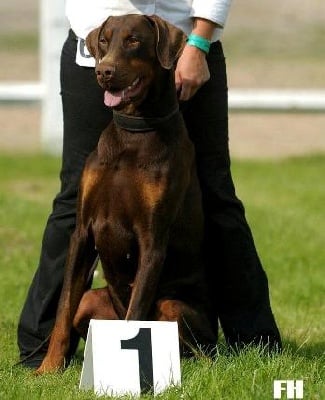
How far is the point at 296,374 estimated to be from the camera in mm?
5066

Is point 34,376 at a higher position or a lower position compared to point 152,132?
lower

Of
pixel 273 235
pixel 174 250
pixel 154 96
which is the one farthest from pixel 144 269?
pixel 273 235

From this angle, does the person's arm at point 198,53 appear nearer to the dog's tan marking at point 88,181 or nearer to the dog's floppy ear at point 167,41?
the dog's floppy ear at point 167,41

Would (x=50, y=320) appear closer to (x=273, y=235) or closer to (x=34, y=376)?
(x=34, y=376)

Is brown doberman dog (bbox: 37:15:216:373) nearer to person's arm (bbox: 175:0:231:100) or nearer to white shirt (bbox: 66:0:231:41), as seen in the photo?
person's arm (bbox: 175:0:231:100)

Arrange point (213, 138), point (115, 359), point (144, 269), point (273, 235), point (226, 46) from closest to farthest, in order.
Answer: point (115, 359) < point (144, 269) < point (213, 138) < point (273, 235) < point (226, 46)

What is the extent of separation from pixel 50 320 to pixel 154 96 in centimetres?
119

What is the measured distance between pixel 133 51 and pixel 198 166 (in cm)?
75

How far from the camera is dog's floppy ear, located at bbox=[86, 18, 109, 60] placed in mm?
5241

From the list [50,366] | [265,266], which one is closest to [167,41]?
[50,366]

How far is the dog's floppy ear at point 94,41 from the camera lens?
206 inches

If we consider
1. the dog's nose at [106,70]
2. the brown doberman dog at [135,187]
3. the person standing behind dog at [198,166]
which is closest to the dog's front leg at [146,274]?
the brown doberman dog at [135,187]

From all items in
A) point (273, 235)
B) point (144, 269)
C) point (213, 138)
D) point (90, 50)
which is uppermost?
point (90, 50)

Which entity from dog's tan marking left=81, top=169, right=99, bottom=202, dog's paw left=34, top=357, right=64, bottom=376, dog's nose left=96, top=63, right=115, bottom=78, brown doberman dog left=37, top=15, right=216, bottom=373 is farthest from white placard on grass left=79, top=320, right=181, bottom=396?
dog's nose left=96, top=63, right=115, bottom=78
